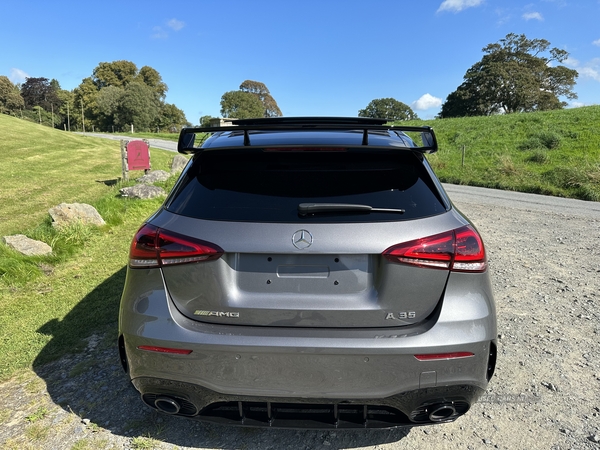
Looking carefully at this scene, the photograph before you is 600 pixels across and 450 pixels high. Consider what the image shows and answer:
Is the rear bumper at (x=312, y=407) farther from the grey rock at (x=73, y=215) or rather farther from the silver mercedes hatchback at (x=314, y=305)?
the grey rock at (x=73, y=215)

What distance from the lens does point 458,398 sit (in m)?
2.08

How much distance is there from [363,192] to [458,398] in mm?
1119

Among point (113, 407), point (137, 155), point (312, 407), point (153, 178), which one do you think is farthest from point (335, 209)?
point (137, 155)

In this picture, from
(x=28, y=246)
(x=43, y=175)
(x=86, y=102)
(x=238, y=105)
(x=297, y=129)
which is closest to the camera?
(x=297, y=129)

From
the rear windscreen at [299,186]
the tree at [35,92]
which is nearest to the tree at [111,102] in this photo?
the tree at [35,92]

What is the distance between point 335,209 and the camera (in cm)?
199

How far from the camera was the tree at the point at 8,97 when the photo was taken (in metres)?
76.7

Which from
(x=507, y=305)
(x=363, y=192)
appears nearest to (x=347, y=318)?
(x=363, y=192)

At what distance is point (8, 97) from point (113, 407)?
9352cm

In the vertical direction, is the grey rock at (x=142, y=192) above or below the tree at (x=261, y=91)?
below

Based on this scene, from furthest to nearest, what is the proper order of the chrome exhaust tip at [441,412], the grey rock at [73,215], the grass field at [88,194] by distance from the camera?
the grey rock at [73,215] → the grass field at [88,194] → the chrome exhaust tip at [441,412]

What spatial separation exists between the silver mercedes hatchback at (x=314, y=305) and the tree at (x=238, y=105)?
89.9 metres

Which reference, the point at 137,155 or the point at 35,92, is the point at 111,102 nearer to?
the point at 35,92

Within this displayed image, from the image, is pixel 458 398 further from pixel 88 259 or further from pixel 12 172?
pixel 12 172
